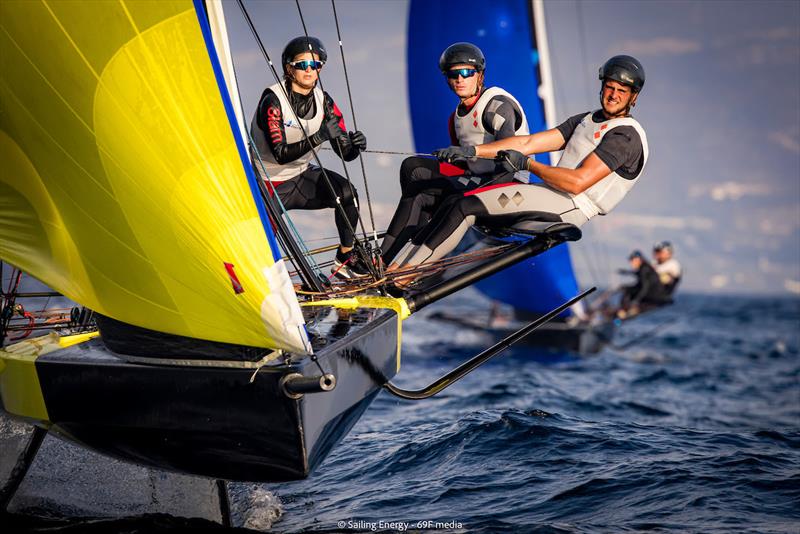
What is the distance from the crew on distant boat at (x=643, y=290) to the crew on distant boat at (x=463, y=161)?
9.76 metres

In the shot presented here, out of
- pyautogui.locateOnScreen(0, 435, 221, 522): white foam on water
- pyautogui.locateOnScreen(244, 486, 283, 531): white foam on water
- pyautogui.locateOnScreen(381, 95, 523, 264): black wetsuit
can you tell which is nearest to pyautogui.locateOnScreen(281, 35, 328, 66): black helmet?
pyautogui.locateOnScreen(381, 95, 523, 264): black wetsuit

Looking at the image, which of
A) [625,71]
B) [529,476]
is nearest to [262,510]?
[529,476]

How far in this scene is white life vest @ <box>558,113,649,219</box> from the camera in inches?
187

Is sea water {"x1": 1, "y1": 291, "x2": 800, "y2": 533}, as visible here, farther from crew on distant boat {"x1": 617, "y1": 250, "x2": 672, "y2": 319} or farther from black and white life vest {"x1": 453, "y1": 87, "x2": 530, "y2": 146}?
crew on distant boat {"x1": 617, "y1": 250, "x2": 672, "y2": 319}

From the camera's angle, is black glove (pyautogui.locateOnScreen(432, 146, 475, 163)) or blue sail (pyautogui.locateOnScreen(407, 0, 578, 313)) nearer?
black glove (pyautogui.locateOnScreen(432, 146, 475, 163))

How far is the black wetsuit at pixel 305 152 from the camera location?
185 inches

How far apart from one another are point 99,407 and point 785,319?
41.1 meters

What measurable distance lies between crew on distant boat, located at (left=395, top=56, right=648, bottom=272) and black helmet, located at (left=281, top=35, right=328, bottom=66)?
96 cm

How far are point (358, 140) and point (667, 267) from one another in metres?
11.6

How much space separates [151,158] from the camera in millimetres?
3340

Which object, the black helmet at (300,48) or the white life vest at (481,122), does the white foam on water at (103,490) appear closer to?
the black helmet at (300,48)

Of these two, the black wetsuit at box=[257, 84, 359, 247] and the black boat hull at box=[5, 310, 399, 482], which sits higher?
the black wetsuit at box=[257, 84, 359, 247]

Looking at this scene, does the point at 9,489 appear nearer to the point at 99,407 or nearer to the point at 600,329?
the point at 99,407

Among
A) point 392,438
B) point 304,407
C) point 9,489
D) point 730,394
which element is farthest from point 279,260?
point 730,394
